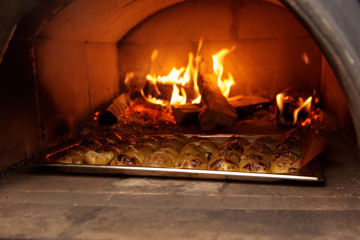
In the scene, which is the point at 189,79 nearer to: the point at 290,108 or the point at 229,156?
the point at 290,108

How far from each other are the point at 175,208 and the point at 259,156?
0.99 m

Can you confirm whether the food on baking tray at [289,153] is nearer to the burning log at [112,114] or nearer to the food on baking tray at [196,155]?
the food on baking tray at [196,155]

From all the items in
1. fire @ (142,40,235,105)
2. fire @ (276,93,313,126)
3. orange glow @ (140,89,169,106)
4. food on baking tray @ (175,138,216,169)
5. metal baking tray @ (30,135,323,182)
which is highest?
fire @ (142,40,235,105)

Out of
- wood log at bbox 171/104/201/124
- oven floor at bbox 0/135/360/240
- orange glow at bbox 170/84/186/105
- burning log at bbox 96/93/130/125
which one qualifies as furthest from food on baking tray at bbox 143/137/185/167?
orange glow at bbox 170/84/186/105

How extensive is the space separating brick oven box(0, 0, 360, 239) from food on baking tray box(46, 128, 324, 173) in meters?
0.16

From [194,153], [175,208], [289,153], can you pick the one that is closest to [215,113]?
[194,153]

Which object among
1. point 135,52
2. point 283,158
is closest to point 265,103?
point 135,52

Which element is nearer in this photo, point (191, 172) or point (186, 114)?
point (191, 172)

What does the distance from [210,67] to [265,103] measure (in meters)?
1.33

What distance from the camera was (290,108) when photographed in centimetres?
523

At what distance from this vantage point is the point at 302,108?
208 inches

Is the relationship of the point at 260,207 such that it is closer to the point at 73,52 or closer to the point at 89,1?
the point at 89,1

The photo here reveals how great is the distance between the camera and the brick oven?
2164 millimetres

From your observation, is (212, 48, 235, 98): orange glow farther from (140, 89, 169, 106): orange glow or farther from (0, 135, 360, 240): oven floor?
(0, 135, 360, 240): oven floor
